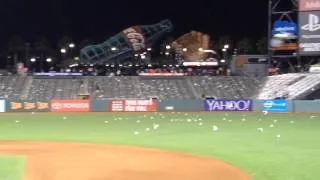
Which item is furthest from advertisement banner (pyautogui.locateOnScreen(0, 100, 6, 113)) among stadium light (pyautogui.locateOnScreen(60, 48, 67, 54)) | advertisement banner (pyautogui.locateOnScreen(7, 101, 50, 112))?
stadium light (pyautogui.locateOnScreen(60, 48, 67, 54))

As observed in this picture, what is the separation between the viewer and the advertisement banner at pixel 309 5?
39.0 m

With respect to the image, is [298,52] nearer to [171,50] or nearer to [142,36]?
[142,36]

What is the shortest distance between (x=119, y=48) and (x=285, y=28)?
1606 inches

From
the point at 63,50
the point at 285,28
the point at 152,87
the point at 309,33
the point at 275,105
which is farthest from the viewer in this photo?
the point at 63,50

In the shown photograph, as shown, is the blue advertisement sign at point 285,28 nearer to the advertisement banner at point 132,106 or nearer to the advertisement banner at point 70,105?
the advertisement banner at point 132,106

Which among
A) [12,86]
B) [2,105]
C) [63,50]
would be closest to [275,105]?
[2,105]

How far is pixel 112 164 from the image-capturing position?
566 inches

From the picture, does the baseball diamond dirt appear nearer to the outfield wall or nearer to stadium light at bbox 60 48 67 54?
the outfield wall

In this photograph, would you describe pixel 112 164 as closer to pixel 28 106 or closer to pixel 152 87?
pixel 28 106

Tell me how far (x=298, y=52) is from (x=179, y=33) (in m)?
55.2

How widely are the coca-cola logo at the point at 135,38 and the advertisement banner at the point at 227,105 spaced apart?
38.4 meters

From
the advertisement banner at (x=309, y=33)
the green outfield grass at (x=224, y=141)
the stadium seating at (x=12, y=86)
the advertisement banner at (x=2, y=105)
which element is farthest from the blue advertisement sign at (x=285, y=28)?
the stadium seating at (x=12, y=86)

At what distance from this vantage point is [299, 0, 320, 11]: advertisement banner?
39.0m

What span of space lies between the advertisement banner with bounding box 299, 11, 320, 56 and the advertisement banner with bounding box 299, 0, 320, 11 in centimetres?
31
